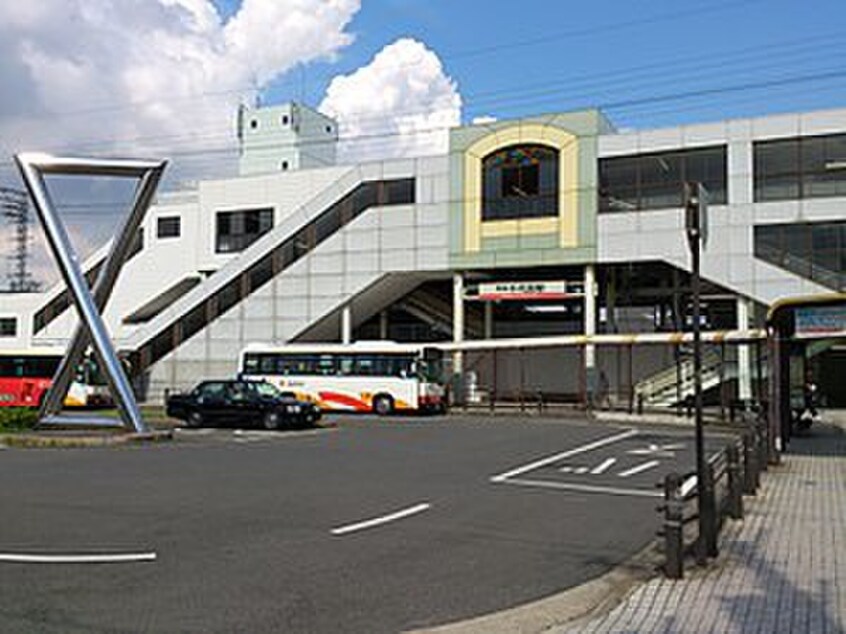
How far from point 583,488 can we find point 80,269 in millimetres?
14693

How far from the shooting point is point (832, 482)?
14.1 m

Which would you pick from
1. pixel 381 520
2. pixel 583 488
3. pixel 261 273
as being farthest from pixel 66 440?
pixel 261 273

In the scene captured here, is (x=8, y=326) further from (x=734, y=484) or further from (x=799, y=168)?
(x=734, y=484)

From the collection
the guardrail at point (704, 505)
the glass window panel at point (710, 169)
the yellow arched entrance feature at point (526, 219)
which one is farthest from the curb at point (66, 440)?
the glass window panel at point (710, 169)

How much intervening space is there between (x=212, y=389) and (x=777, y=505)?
65.9ft

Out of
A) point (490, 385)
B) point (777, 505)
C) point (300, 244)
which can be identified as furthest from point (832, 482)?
point (300, 244)

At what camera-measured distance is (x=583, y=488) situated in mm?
13805

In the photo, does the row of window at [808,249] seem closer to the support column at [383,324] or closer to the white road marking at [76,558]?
the support column at [383,324]

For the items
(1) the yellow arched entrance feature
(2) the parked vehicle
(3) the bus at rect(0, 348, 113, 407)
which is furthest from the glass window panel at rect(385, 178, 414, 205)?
(2) the parked vehicle

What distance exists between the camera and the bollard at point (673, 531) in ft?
24.8

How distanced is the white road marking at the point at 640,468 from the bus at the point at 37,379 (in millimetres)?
26414

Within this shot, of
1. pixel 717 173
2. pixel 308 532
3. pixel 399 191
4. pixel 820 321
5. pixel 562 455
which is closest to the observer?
pixel 308 532

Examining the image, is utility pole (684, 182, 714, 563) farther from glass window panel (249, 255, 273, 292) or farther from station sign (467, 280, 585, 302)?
glass window panel (249, 255, 273, 292)

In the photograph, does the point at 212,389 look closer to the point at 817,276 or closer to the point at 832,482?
the point at 832,482
